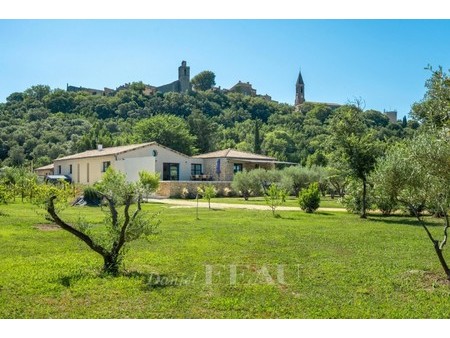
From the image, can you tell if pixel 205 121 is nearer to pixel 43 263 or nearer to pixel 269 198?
pixel 269 198

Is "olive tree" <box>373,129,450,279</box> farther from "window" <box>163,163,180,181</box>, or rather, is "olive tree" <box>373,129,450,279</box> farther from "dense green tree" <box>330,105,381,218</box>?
"window" <box>163,163,180,181</box>

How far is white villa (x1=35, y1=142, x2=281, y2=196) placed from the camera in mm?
38250

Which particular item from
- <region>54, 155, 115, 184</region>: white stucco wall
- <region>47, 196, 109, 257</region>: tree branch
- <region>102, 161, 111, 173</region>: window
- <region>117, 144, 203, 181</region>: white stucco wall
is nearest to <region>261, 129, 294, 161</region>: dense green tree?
<region>117, 144, 203, 181</region>: white stucco wall

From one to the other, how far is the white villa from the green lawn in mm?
23115

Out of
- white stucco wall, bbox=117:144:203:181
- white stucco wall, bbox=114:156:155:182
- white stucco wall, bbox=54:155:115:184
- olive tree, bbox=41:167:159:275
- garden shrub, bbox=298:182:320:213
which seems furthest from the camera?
white stucco wall, bbox=54:155:115:184

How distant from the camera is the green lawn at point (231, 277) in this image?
21.9 ft

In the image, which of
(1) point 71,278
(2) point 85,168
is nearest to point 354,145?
(1) point 71,278

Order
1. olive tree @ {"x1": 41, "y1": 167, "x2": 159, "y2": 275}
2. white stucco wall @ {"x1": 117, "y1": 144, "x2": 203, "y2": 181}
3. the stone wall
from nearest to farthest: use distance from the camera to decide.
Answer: olive tree @ {"x1": 41, "y1": 167, "x2": 159, "y2": 275} < the stone wall < white stucco wall @ {"x1": 117, "y1": 144, "x2": 203, "y2": 181}

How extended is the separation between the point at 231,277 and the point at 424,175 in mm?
4127

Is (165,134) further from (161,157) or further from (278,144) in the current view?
(278,144)

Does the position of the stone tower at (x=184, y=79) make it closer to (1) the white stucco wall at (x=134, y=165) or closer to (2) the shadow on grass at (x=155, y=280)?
(1) the white stucco wall at (x=134, y=165)

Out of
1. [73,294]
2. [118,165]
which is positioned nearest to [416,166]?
[73,294]

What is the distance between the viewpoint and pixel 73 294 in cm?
737

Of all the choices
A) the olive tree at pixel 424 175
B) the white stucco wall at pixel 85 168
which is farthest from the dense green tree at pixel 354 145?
the white stucco wall at pixel 85 168
